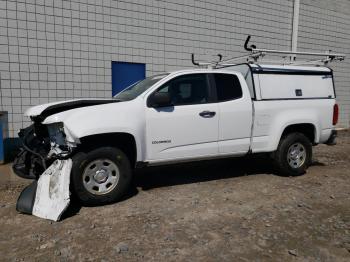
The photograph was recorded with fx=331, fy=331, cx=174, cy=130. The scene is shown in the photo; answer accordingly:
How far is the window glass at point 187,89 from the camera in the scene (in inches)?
202

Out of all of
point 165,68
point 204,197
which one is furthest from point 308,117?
point 165,68

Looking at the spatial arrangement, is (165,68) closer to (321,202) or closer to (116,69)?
(116,69)

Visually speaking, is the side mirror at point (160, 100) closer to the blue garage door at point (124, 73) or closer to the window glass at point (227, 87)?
the window glass at point (227, 87)

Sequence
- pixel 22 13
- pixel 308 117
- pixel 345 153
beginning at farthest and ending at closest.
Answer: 1. pixel 345 153
2. pixel 22 13
3. pixel 308 117

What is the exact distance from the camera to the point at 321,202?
191 inches

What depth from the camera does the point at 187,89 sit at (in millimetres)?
5301

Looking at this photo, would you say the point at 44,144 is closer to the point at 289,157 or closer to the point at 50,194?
the point at 50,194

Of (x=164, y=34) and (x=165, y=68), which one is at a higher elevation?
(x=164, y=34)

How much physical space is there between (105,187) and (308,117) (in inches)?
155

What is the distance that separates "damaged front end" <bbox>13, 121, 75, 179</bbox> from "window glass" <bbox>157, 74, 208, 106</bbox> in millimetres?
1601

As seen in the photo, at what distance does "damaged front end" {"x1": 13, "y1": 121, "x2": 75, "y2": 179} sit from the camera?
177 inches

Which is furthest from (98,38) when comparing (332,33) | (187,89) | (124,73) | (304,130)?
(332,33)

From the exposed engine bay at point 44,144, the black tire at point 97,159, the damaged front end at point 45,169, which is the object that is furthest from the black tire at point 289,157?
the damaged front end at point 45,169

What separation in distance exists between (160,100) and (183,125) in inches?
22.2
